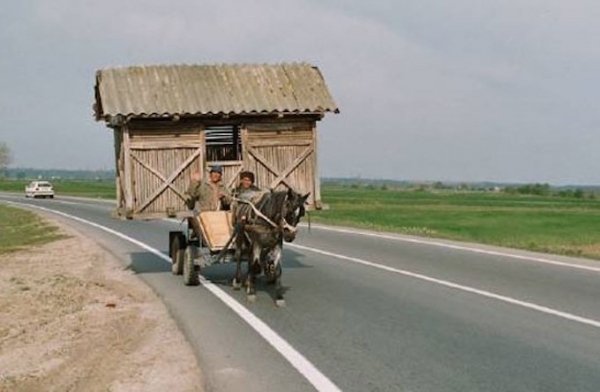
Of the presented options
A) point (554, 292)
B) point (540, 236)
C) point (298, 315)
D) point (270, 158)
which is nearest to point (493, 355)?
point (298, 315)

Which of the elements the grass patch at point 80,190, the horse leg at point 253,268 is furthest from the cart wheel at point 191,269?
the grass patch at point 80,190

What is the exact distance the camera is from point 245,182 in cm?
1422

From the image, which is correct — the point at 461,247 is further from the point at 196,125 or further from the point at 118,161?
the point at 118,161

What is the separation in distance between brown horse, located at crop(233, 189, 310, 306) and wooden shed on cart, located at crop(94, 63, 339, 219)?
11.9 feet

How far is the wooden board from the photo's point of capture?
14.5 meters

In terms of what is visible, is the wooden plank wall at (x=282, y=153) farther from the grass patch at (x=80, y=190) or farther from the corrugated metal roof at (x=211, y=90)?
the grass patch at (x=80, y=190)

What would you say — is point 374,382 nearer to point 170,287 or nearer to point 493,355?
point 493,355

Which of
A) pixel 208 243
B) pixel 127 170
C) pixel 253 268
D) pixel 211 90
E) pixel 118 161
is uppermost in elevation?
pixel 211 90

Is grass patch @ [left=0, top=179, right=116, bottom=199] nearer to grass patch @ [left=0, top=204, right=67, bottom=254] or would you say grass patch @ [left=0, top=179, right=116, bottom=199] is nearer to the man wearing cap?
grass patch @ [left=0, top=204, right=67, bottom=254]

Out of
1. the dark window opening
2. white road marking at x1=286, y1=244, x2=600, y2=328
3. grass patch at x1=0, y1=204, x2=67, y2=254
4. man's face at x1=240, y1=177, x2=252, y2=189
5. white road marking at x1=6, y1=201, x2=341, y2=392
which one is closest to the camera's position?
white road marking at x1=6, y1=201, x2=341, y2=392

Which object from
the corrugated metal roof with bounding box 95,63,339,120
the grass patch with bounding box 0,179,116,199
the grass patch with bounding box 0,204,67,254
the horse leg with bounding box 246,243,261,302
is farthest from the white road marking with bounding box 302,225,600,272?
the grass patch with bounding box 0,179,116,199

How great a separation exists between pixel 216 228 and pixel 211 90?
3.91m

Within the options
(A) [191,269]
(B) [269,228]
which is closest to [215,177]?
(A) [191,269]

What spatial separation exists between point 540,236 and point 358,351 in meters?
31.0
